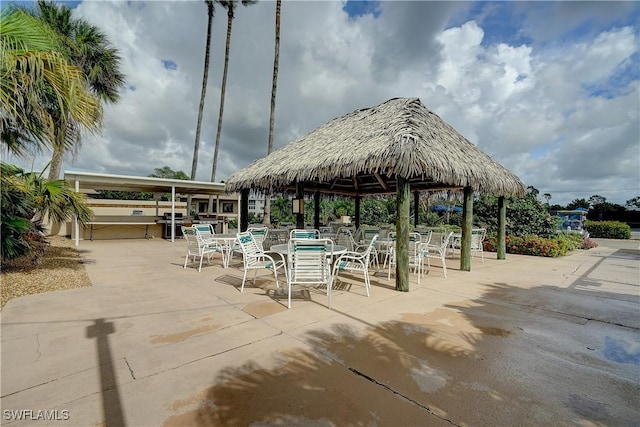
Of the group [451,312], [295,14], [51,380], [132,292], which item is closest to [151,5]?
[295,14]

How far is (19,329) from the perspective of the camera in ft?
10.7

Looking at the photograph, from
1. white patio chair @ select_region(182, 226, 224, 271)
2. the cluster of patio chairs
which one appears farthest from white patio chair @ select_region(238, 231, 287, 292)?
white patio chair @ select_region(182, 226, 224, 271)

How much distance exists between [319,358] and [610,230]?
2626cm

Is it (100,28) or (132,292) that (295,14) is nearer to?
(100,28)

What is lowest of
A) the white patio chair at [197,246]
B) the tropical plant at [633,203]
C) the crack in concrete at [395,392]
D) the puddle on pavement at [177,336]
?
the puddle on pavement at [177,336]

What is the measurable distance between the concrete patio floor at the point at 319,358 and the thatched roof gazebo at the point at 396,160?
6.09 ft

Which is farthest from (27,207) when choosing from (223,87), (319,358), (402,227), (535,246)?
(223,87)

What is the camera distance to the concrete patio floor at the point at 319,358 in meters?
1.95

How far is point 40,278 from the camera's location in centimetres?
552

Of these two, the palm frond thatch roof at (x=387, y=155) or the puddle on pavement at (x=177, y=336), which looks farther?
the palm frond thatch roof at (x=387, y=155)

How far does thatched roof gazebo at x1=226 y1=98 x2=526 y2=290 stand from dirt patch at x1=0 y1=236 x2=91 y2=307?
4609 millimetres

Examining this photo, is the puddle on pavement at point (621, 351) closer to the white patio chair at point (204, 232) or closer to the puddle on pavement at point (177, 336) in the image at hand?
the puddle on pavement at point (177, 336)

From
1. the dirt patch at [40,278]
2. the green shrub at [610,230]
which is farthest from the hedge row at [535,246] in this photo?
the dirt patch at [40,278]

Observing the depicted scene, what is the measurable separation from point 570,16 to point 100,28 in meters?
16.7
